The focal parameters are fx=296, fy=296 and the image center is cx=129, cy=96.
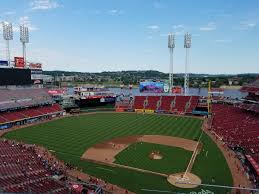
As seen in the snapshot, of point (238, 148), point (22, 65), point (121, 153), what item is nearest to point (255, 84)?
point (238, 148)

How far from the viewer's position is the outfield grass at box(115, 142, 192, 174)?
1436 inches

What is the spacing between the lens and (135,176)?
111ft

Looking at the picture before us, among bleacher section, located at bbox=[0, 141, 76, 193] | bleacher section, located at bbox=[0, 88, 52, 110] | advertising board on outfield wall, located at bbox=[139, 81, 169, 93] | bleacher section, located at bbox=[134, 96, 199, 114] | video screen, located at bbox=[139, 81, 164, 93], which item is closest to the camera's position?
bleacher section, located at bbox=[0, 141, 76, 193]

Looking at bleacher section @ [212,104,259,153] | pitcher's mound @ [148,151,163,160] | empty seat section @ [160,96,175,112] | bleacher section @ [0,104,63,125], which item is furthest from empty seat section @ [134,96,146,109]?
pitcher's mound @ [148,151,163,160]

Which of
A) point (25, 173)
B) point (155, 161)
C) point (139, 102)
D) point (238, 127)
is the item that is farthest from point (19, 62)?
point (238, 127)

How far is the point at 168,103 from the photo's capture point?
87062 millimetres

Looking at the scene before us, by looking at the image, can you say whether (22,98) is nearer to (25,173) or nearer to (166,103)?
(166,103)

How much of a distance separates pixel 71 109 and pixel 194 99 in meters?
35.5

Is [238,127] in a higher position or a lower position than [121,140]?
higher

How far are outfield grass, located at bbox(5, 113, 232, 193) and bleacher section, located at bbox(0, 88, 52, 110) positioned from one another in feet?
31.6

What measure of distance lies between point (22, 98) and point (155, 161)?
47.8 metres

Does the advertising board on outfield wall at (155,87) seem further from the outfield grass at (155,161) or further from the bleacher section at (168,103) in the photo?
the outfield grass at (155,161)

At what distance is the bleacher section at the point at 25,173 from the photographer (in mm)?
25016

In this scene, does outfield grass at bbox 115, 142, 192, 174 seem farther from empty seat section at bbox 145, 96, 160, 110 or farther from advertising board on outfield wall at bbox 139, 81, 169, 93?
advertising board on outfield wall at bbox 139, 81, 169, 93
